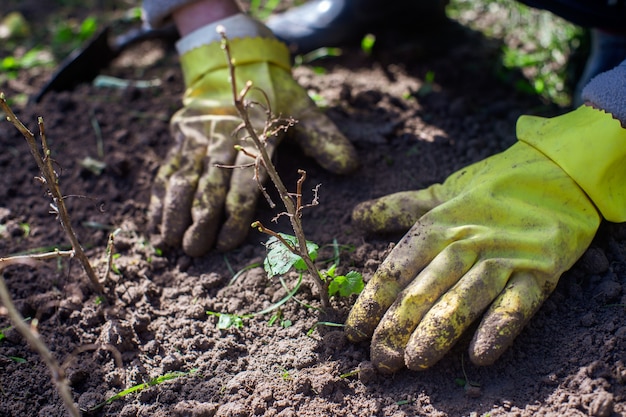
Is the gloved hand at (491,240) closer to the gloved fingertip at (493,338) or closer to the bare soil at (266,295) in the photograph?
the gloved fingertip at (493,338)

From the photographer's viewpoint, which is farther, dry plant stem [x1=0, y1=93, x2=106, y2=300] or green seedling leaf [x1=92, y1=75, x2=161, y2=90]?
green seedling leaf [x1=92, y1=75, x2=161, y2=90]

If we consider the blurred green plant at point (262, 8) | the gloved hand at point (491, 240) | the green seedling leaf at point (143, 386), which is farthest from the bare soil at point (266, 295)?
the blurred green plant at point (262, 8)

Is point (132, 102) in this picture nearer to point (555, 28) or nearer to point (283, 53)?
point (283, 53)

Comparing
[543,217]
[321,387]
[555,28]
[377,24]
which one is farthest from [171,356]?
[555,28]

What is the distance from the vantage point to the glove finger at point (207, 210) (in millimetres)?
2180

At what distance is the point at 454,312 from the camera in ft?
5.61

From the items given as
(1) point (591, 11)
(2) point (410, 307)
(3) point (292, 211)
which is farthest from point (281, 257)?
(1) point (591, 11)

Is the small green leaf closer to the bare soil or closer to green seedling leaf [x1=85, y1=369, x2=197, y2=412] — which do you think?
the bare soil

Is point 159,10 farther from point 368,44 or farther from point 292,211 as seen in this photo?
point 292,211

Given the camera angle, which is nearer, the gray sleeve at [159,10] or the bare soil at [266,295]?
the bare soil at [266,295]

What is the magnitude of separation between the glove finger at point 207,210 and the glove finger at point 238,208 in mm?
28

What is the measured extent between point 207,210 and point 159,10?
1.11 metres

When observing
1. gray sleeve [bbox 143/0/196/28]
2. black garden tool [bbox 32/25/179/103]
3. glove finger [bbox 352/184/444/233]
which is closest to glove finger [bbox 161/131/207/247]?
glove finger [bbox 352/184/444/233]

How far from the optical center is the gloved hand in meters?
1.72
